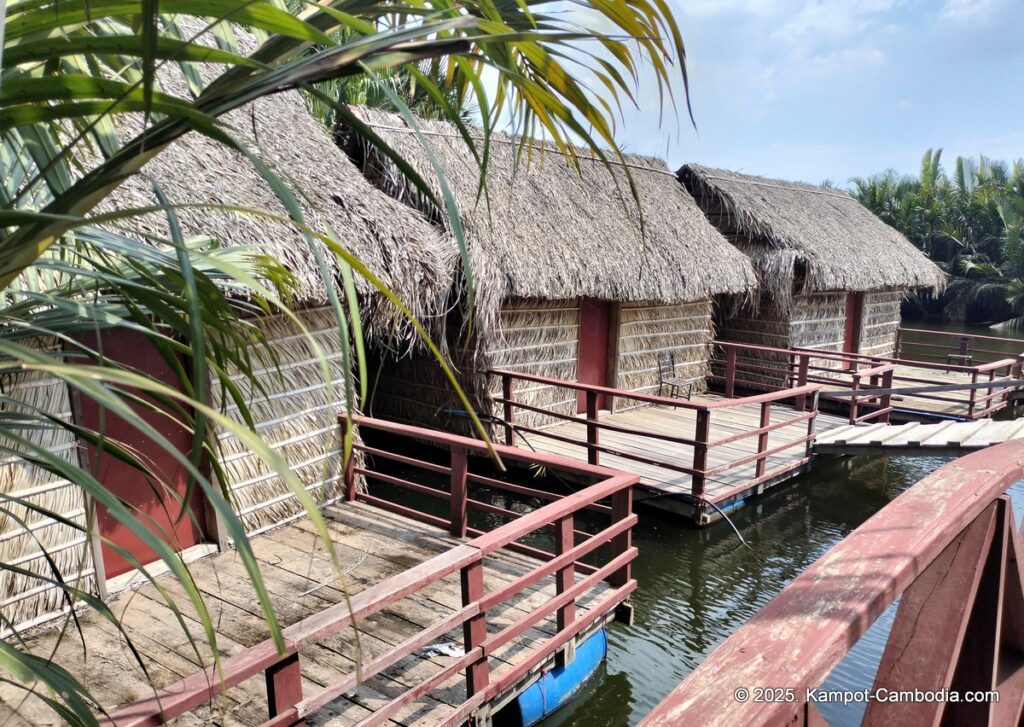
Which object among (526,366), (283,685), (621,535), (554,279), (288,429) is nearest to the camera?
(283,685)

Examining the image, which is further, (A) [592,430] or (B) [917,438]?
(B) [917,438]

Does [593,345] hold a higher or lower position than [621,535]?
higher

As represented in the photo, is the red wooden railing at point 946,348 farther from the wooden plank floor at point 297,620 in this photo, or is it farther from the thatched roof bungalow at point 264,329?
the wooden plank floor at point 297,620

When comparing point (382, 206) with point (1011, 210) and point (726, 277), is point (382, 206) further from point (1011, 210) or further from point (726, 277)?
point (1011, 210)

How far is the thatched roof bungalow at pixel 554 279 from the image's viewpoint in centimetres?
689

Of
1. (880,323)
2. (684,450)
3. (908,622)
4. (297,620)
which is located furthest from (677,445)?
(880,323)

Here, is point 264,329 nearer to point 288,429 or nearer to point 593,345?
point 288,429

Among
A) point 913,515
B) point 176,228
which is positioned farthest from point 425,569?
point 176,228

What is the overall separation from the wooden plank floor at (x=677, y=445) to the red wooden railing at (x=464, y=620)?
2.47 metres

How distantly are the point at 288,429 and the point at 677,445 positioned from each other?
4144mm

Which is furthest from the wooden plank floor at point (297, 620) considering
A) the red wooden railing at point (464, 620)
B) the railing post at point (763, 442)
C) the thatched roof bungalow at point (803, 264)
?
the thatched roof bungalow at point (803, 264)

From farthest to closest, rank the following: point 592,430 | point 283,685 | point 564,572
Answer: point 592,430 → point 564,572 → point 283,685

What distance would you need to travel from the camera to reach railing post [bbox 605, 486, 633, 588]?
373cm

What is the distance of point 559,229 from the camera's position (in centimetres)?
785
